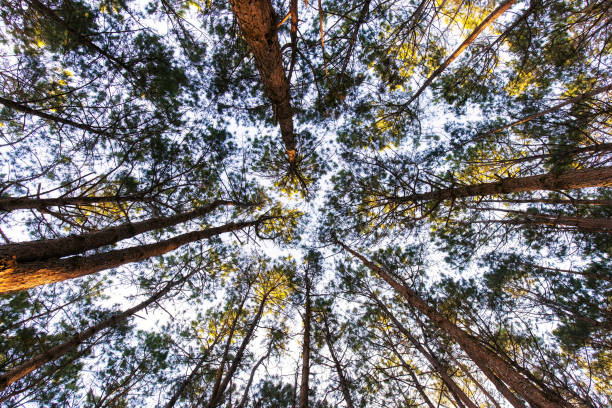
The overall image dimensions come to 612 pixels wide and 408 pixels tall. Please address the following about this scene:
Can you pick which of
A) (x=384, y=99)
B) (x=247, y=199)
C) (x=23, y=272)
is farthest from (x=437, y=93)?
(x=23, y=272)

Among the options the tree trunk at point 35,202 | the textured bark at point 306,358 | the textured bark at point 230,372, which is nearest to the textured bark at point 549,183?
the textured bark at point 306,358

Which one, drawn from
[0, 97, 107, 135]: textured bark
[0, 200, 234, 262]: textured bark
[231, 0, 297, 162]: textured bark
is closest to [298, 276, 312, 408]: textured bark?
[0, 200, 234, 262]: textured bark

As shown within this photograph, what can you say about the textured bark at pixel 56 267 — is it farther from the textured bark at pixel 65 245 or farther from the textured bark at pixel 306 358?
the textured bark at pixel 306 358

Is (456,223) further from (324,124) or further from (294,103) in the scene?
(294,103)

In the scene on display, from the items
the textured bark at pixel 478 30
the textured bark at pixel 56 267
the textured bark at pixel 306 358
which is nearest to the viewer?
the textured bark at pixel 56 267

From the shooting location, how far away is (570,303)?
18.6ft

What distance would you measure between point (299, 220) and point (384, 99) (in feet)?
15.9

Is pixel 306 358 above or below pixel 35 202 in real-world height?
below

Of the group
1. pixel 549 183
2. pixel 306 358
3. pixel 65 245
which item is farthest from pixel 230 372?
pixel 549 183

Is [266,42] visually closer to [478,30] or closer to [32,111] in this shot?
[478,30]

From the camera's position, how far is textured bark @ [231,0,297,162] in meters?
2.69

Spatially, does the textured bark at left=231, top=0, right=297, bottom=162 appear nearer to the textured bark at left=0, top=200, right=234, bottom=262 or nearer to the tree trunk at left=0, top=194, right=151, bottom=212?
the tree trunk at left=0, top=194, right=151, bottom=212

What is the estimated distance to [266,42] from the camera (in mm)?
3014

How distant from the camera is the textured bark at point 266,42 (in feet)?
8.82
